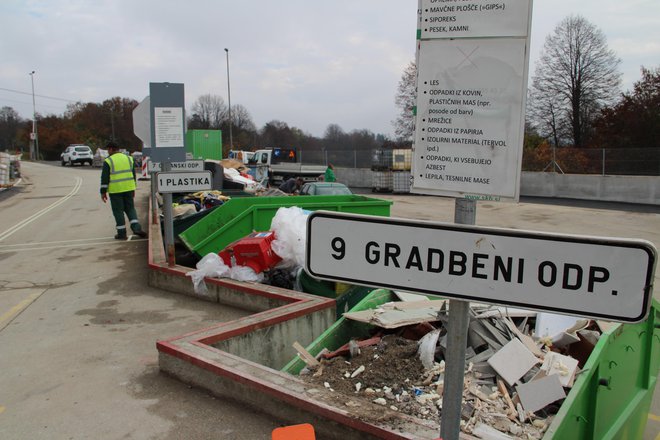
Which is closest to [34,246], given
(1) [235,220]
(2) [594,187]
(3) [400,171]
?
(1) [235,220]

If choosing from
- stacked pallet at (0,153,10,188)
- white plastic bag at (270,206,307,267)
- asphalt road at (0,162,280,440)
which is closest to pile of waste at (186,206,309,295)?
white plastic bag at (270,206,307,267)

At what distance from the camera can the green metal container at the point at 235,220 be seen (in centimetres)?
792

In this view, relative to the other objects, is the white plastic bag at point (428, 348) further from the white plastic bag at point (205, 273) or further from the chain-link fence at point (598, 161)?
the chain-link fence at point (598, 161)

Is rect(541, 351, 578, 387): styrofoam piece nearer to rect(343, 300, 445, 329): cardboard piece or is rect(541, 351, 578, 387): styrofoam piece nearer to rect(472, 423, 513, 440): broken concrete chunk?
rect(472, 423, 513, 440): broken concrete chunk

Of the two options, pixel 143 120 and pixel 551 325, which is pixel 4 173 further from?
pixel 551 325

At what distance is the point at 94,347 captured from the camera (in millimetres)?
4969

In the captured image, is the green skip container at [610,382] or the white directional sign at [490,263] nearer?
the white directional sign at [490,263]

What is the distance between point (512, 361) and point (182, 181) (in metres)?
5.20

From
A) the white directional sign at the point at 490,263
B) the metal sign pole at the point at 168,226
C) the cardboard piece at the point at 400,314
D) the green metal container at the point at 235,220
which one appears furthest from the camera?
the green metal container at the point at 235,220

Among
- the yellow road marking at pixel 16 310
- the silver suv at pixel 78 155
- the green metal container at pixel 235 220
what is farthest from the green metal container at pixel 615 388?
the silver suv at pixel 78 155

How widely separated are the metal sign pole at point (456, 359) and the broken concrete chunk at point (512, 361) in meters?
1.80

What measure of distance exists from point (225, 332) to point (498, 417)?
2.44 m

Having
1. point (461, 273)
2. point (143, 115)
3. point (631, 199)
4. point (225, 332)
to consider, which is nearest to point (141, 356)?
point (225, 332)

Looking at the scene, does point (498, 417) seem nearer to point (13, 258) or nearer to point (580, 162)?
point (13, 258)
